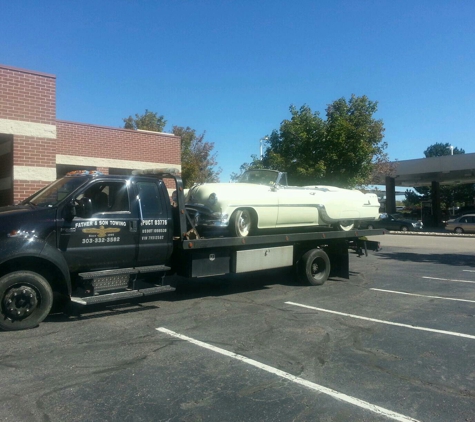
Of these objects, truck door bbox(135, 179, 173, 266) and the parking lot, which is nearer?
the parking lot

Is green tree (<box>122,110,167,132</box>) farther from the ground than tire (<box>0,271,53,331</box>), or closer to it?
farther from the ground

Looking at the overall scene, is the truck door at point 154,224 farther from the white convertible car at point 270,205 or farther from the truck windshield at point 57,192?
the truck windshield at point 57,192

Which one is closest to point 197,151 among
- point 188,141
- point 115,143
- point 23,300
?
point 188,141

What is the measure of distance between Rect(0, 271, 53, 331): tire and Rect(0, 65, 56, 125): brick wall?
6.41m

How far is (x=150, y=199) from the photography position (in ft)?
26.8

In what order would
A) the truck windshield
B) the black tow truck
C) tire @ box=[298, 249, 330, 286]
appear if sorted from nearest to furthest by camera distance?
1. the black tow truck
2. the truck windshield
3. tire @ box=[298, 249, 330, 286]

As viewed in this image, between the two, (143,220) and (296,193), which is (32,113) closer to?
(143,220)

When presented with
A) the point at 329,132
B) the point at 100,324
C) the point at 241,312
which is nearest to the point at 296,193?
the point at 241,312

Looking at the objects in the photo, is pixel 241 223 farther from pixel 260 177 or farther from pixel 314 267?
pixel 314 267

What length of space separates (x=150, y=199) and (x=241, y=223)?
1865 mm

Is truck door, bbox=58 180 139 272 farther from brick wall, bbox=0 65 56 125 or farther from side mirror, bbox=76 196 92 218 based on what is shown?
brick wall, bbox=0 65 56 125

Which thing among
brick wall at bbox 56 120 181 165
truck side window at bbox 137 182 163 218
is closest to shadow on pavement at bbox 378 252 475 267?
brick wall at bbox 56 120 181 165

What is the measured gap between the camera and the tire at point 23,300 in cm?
645

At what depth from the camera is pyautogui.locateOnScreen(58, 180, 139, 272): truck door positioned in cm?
716
